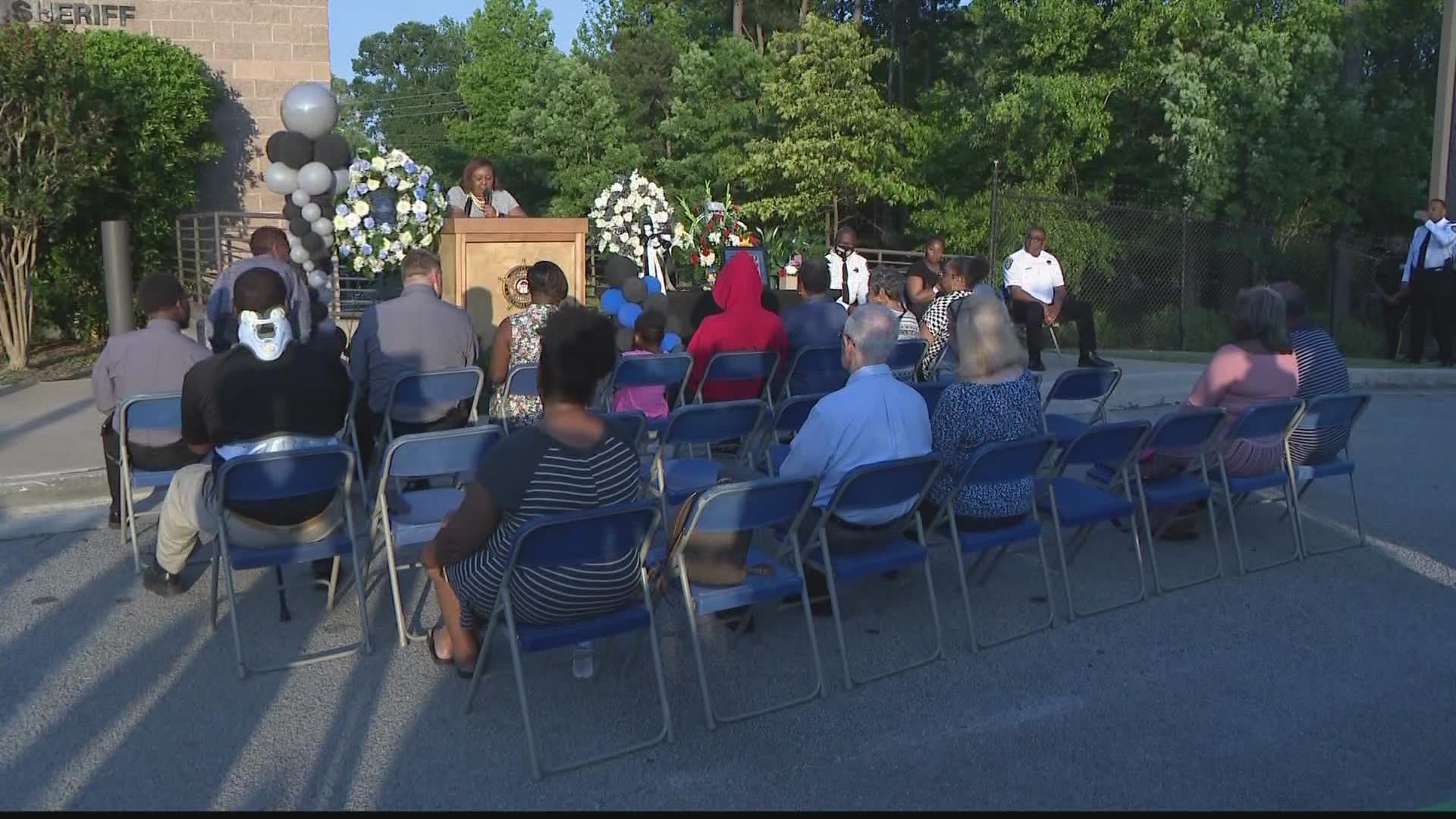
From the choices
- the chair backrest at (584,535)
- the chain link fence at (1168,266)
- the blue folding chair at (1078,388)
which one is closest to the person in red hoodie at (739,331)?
the blue folding chair at (1078,388)

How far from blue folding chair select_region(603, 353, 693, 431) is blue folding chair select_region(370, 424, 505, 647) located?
5.89 ft

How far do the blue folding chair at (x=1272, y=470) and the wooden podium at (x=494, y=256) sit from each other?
5.64 metres

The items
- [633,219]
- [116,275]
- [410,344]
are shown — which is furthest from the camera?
[633,219]

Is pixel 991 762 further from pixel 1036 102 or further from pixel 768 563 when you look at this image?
pixel 1036 102

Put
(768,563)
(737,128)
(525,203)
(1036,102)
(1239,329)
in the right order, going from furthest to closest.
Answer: (525,203), (737,128), (1036,102), (1239,329), (768,563)

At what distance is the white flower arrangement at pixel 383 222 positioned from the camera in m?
10.7

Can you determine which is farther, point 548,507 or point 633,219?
point 633,219

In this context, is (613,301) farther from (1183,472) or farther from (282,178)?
(1183,472)

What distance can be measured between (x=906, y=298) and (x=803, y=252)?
1445cm

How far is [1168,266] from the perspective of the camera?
739 inches

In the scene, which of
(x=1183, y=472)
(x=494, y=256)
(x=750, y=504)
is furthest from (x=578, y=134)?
(x=750, y=504)

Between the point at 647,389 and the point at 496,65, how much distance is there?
4875 centimetres

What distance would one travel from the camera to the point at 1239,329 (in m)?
6.22

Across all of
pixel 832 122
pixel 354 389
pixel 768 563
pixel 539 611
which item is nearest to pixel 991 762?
pixel 768 563
